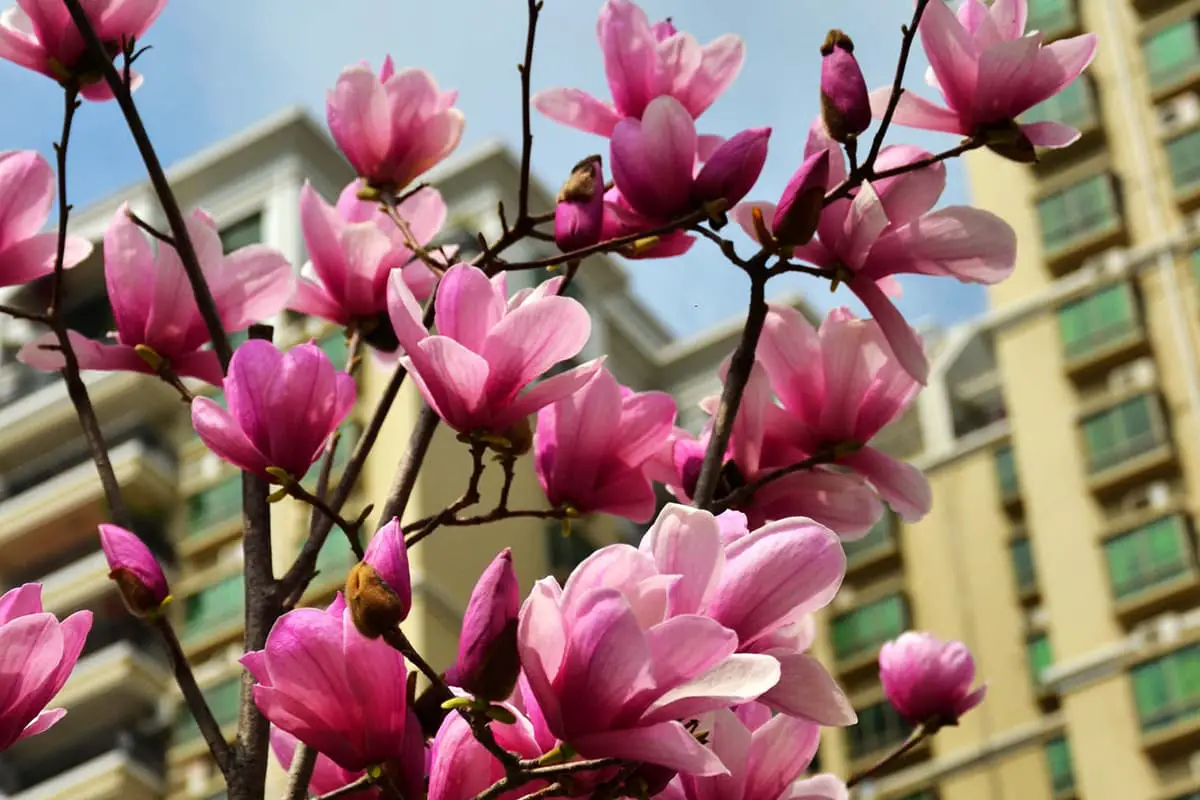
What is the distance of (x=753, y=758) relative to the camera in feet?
4.46

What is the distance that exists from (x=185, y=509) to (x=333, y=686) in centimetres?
1969

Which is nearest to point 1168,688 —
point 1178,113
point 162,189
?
point 1178,113

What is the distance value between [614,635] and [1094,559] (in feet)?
62.1

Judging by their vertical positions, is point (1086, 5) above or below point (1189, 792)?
above

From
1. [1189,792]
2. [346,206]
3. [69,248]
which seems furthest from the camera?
[1189,792]

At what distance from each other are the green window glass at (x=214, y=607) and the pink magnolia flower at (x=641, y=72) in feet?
56.6

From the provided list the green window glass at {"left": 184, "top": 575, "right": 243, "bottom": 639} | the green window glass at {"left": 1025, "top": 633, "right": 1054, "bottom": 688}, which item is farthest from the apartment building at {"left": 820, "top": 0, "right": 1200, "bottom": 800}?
the green window glass at {"left": 184, "top": 575, "right": 243, "bottom": 639}

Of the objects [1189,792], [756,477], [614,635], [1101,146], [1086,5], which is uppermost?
[1086,5]

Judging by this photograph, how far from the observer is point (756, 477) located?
1.59m

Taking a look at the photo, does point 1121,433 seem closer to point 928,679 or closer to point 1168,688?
point 1168,688

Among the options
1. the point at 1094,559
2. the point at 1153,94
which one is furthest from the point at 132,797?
the point at 1153,94

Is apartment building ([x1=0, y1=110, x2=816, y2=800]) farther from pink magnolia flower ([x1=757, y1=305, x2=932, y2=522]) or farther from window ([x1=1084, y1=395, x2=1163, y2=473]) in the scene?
pink magnolia flower ([x1=757, y1=305, x2=932, y2=522])

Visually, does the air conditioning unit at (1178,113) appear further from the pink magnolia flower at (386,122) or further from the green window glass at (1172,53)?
the pink magnolia flower at (386,122)

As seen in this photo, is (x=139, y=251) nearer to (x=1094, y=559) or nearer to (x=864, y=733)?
(x=1094, y=559)
